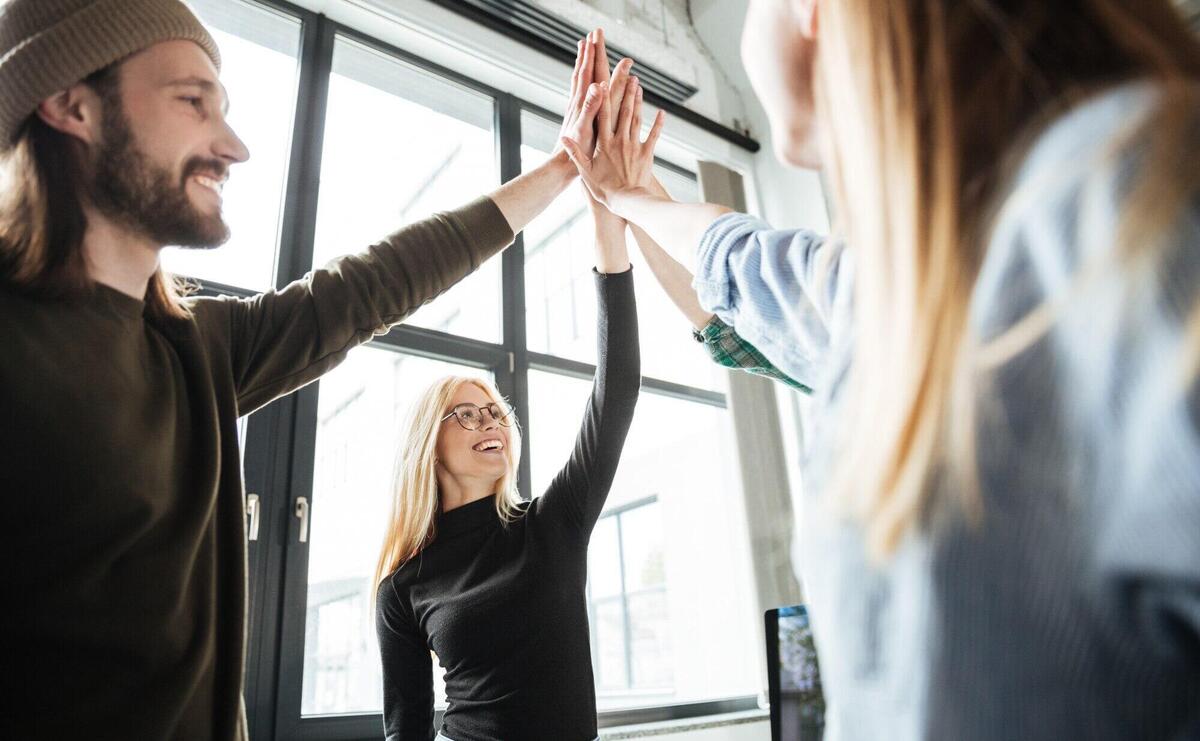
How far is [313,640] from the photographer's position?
7.33 ft

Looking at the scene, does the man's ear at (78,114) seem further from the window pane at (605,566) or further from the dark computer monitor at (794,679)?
the window pane at (605,566)

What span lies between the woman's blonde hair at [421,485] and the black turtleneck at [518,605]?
0.04 meters

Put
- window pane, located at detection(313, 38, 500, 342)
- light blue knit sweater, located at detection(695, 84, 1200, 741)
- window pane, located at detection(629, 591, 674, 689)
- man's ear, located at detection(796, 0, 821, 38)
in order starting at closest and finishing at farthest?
light blue knit sweater, located at detection(695, 84, 1200, 741) → man's ear, located at detection(796, 0, 821, 38) → window pane, located at detection(313, 38, 500, 342) → window pane, located at detection(629, 591, 674, 689)

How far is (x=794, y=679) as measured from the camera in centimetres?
109

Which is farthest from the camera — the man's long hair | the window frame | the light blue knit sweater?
the window frame

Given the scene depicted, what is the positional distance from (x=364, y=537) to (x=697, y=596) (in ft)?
11.0

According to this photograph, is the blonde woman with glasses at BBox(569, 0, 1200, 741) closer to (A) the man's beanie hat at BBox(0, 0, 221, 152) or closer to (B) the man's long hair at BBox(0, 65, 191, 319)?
(B) the man's long hair at BBox(0, 65, 191, 319)

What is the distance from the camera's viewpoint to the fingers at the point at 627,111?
4.62 ft

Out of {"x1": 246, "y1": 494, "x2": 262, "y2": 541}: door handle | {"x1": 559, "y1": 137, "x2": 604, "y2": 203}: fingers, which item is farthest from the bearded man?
{"x1": 246, "y1": 494, "x2": 262, "y2": 541}: door handle

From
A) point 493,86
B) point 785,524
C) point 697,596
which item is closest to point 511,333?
point 493,86

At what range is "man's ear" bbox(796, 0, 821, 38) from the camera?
555mm

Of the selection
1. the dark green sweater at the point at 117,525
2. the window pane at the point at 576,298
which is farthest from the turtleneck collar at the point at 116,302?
the window pane at the point at 576,298

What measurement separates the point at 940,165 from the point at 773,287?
354 millimetres

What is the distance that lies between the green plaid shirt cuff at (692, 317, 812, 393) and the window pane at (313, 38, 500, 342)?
1.86 metres
